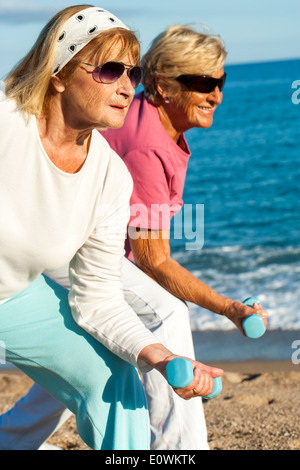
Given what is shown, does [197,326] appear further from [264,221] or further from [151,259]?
[264,221]

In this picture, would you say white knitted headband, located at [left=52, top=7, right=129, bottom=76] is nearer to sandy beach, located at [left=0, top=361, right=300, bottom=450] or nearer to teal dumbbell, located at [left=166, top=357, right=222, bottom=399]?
teal dumbbell, located at [left=166, top=357, right=222, bottom=399]

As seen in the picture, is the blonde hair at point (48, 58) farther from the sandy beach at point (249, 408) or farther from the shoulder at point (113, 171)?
the sandy beach at point (249, 408)

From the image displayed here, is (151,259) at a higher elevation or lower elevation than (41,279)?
lower

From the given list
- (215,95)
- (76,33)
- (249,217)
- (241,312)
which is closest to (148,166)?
(215,95)

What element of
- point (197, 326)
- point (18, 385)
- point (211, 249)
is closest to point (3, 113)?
point (18, 385)

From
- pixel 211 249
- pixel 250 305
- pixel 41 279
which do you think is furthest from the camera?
pixel 211 249

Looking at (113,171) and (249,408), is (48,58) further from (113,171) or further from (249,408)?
(249,408)

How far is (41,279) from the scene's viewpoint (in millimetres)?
2605

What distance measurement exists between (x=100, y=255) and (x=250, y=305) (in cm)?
73

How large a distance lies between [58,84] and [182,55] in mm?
1141

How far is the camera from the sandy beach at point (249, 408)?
3.61m

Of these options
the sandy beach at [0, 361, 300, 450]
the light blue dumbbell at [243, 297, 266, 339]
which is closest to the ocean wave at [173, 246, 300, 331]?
the sandy beach at [0, 361, 300, 450]

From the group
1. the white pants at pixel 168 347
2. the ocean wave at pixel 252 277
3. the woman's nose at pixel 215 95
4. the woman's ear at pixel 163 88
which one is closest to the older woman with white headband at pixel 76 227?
the white pants at pixel 168 347

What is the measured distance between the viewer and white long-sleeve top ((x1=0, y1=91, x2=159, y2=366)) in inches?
89.4
